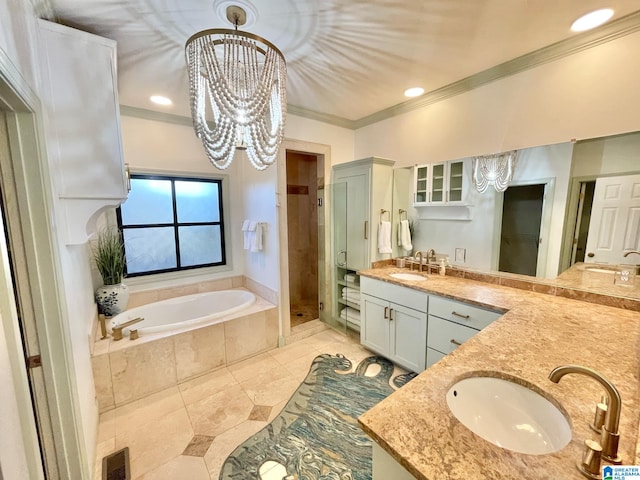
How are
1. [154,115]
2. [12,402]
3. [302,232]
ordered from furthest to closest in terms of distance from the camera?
[302,232]
[154,115]
[12,402]

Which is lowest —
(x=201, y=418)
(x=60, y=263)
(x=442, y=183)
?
(x=201, y=418)

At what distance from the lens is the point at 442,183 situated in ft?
8.27

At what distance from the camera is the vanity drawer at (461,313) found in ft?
5.87

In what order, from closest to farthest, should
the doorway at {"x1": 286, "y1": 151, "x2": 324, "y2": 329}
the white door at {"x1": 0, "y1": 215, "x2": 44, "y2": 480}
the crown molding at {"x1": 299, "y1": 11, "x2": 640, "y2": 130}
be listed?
the white door at {"x1": 0, "y1": 215, "x2": 44, "y2": 480} < the crown molding at {"x1": 299, "y1": 11, "x2": 640, "y2": 130} < the doorway at {"x1": 286, "y1": 151, "x2": 324, "y2": 329}

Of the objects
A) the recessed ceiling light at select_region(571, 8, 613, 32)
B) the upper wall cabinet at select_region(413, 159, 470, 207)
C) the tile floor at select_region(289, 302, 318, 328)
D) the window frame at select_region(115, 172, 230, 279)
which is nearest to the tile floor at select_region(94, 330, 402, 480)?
the tile floor at select_region(289, 302, 318, 328)

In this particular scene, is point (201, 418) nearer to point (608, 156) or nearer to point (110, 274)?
point (110, 274)

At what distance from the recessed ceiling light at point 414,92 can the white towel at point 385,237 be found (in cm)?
124

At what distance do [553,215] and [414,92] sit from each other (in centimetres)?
152

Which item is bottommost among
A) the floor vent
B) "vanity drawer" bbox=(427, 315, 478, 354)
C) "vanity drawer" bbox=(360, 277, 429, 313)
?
the floor vent

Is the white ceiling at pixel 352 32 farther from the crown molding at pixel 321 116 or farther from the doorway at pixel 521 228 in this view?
the doorway at pixel 521 228

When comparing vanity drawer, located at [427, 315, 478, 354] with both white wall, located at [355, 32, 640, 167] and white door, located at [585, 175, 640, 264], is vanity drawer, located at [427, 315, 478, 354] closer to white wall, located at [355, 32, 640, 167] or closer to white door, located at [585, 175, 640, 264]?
white door, located at [585, 175, 640, 264]

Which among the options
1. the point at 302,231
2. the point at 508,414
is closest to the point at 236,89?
the point at 508,414

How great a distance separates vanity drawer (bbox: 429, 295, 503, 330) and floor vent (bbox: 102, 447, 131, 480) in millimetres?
2271

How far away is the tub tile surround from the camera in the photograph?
2055mm
